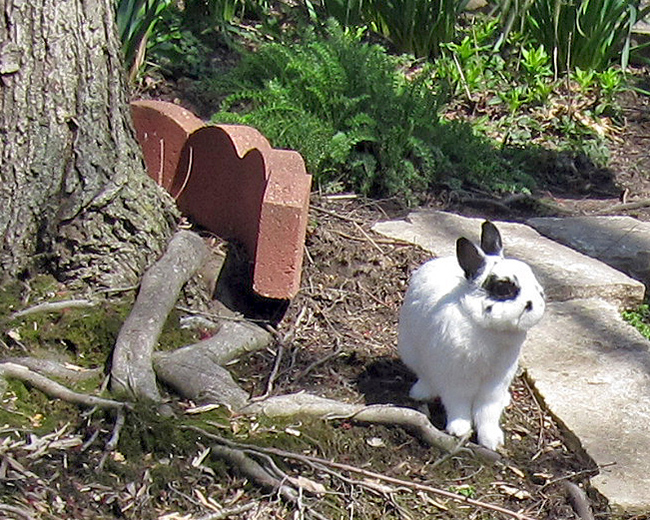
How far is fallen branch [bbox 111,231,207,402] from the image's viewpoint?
11.5 feet

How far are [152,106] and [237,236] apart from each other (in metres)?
0.75

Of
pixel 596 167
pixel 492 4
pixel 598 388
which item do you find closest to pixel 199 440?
pixel 598 388

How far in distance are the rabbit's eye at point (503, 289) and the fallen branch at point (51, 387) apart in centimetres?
114

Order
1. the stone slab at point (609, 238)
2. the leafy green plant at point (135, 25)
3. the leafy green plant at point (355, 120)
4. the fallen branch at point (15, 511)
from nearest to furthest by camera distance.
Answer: the fallen branch at point (15, 511), the stone slab at point (609, 238), the leafy green plant at point (355, 120), the leafy green plant at point (135, 25)

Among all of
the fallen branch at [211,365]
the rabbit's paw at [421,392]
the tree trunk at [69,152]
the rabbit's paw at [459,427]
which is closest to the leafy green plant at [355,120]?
the tree trunk at [69,152]

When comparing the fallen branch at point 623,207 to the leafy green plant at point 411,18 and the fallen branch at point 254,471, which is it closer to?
the leafy green plant at point 411,18

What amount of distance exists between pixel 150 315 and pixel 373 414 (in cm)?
87

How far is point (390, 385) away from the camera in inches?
152

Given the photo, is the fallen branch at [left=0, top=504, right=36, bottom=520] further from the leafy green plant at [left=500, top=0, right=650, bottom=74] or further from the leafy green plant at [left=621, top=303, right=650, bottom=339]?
the leafy green plant at [left=500, top=0, right=650, bottom=74]

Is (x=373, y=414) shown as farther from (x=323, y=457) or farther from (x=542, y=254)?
(x=542, y=254)

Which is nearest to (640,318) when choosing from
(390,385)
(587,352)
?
(587,352)

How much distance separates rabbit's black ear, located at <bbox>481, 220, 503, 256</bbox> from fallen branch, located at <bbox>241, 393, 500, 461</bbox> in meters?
0.55

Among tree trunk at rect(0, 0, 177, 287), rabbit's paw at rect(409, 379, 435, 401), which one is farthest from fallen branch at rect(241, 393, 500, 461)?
tree trunk at rect(0, 0, 177, 287)

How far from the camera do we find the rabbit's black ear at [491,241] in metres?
3.41
